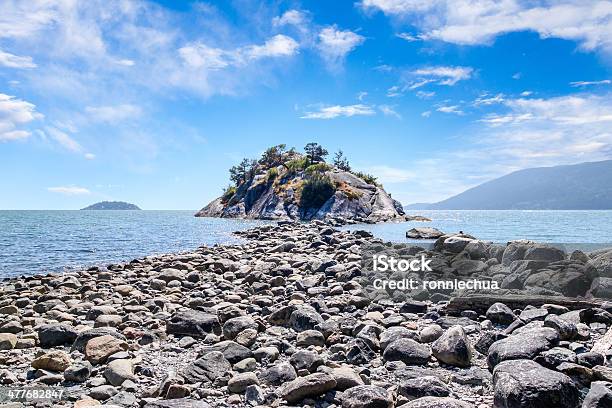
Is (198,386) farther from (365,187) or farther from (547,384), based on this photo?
(365,187)

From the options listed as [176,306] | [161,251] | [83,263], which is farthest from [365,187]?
[176,306]

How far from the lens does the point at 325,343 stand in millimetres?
8305

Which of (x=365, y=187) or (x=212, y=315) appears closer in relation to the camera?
(x=212, y=315)

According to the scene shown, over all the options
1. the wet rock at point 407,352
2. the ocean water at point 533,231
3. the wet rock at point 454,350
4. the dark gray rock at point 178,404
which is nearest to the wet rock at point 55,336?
the dark gray rock at point 178,404

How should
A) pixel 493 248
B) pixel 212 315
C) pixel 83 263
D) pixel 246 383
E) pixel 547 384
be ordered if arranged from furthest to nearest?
1. pixel 83 263
2. pixel 493 248
3. pixel 212 315
4. pixel 246 383
5. pixel 547 384

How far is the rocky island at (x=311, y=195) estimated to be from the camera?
3681 inches

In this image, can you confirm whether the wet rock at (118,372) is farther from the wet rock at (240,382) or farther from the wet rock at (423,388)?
the wet rock at (423,388)

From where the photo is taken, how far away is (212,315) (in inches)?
380

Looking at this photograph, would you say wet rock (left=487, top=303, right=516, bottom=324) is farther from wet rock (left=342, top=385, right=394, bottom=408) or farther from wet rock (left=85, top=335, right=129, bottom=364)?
wet rock (left=85, top=335, right=129, bottom=364)

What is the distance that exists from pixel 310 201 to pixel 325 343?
299 ft

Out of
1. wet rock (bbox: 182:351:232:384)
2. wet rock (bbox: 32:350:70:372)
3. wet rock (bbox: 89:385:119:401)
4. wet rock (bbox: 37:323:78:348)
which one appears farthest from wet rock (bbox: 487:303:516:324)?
wet rock (bbox: 37:323:78:348)

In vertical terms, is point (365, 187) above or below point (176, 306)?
above

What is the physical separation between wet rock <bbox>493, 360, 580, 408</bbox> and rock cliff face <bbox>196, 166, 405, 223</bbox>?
75933mm

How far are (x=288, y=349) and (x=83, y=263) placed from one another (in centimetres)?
2122
